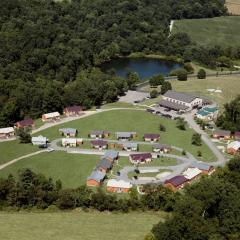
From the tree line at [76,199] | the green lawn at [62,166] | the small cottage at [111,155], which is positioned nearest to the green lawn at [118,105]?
the small cottage at [111,155]

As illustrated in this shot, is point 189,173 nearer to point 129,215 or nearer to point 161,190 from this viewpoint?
point 161,190

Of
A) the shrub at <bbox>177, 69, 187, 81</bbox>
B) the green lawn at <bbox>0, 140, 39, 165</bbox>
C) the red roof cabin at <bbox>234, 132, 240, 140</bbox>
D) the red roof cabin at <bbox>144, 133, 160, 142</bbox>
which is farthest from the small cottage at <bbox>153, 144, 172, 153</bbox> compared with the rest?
the shrub at <bbox>177, 69, 187, 81</bbox>

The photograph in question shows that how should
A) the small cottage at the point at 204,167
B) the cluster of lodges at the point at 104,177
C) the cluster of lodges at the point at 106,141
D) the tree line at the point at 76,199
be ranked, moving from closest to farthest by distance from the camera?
the tree line at the point at 76,199 → the cluster of lodges at the point at 104,177 → the small cottage at the point at 204,167 → the cluster of lodges at the point at 106,141

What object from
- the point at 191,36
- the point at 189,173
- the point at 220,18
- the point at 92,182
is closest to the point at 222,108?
the point at 189,173

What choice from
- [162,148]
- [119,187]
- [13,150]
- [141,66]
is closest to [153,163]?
[162,148]

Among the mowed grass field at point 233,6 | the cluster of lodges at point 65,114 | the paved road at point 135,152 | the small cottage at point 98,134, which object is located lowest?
the paved road at point 135,152

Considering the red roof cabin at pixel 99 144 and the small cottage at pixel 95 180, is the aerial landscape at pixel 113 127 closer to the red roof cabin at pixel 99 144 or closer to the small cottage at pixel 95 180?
the red roof cabin at pixel 99 144
